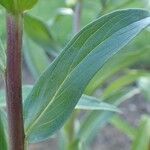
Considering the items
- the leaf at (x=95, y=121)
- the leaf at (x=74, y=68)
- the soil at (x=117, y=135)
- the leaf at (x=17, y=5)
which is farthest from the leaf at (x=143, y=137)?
the soil at (x=117, y=135)

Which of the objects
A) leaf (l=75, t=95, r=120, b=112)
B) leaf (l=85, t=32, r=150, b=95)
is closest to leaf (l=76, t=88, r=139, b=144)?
leaf (l=85, t=32, r=150, b=95)

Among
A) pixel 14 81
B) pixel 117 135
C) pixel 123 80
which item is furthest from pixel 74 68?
pixel 117 135

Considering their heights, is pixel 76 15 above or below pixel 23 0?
below

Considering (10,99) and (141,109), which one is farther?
(141,109)

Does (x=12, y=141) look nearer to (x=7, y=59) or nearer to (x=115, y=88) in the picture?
(x=7, y=59)

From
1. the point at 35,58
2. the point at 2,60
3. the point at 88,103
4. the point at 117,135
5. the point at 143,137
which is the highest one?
the point at 2,60

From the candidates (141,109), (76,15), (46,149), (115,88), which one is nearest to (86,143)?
(115,88)

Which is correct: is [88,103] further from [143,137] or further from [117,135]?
[117,135]
